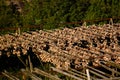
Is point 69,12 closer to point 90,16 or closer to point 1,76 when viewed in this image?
point 90,16

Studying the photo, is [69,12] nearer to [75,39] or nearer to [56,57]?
[75,39]

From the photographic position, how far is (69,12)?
675 inches

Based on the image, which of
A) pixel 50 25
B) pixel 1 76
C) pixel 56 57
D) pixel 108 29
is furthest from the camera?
pixel 50 25

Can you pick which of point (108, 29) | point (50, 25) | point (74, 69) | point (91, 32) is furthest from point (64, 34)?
point (50, 25)

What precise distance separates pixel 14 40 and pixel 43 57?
6.76 feet

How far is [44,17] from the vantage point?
16844mm

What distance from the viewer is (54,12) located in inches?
666

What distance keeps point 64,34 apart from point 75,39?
3.48 feet

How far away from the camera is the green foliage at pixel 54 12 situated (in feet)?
54.8

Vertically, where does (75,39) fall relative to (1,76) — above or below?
above

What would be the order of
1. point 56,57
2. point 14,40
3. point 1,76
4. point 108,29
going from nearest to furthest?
point 56,57, point 1,76, point 14,40, point 108,29

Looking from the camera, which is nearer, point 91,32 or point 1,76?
point 1,76

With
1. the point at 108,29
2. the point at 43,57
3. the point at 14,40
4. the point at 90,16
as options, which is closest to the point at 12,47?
the point at 14,40

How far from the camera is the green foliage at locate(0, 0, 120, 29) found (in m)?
16.7
